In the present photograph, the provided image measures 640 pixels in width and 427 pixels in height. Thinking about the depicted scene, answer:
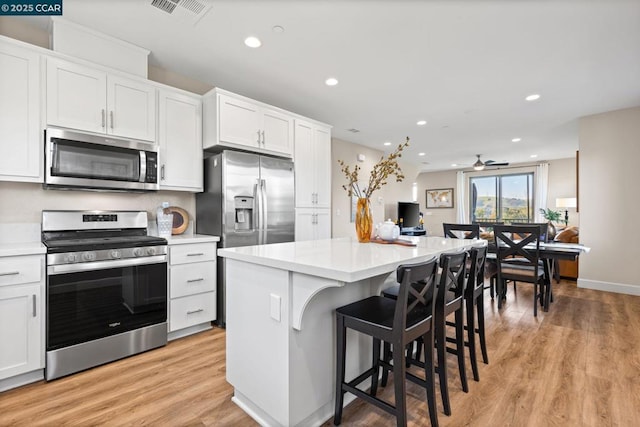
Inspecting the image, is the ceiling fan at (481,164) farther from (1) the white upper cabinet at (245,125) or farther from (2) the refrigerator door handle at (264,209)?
(2) the refrigerator door handle at (264,209)

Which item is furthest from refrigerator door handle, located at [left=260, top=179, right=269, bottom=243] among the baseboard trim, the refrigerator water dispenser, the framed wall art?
A: the framed wall art

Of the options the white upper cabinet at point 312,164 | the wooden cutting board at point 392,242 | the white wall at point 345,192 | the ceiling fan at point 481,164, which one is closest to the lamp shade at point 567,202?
the ceiling fan at point 481,164

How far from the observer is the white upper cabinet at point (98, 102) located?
7.56 feet

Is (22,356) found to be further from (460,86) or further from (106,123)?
(460,86)

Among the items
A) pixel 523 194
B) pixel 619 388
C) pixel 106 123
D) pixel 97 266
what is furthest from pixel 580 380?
pixel 523 194

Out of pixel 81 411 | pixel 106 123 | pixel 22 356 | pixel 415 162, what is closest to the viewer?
pixel 81 411

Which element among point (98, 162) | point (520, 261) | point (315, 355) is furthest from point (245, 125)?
point (520, 261)

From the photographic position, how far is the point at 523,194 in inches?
359

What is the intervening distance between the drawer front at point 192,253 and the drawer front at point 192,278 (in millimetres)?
46

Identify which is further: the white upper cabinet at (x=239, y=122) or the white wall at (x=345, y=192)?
the white wall at (x=345, y=192)

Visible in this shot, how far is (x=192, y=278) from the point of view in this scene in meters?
2.84

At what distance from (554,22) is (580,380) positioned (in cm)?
268

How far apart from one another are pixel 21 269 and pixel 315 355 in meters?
2.02

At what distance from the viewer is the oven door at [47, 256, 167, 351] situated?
2094mm
